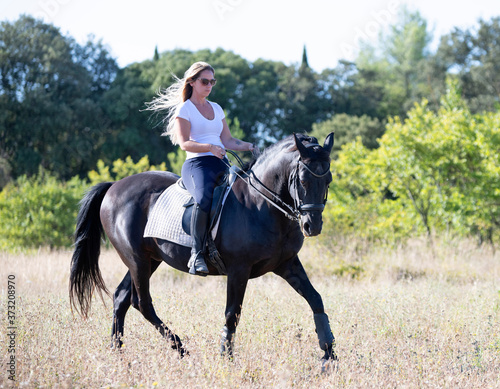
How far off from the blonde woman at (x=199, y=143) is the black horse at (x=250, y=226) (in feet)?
0.70

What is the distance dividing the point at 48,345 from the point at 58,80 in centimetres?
3571

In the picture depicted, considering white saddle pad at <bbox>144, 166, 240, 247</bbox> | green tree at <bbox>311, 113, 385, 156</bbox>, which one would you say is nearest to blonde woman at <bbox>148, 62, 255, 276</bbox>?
white saddle pad at <bbox>144, 166, 240, 247</bbox>

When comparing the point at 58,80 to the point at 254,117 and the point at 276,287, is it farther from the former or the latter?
the point at 276,287

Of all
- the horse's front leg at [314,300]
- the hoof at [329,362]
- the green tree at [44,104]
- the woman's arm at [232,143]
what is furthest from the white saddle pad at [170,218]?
the green tree at [44,104]

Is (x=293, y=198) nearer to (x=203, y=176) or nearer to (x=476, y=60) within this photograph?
(x=203, y=176)

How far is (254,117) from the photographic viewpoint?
39.1m

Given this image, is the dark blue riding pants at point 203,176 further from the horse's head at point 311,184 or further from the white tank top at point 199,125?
the horse's head at point 311,184

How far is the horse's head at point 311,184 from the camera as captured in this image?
14.1 feet

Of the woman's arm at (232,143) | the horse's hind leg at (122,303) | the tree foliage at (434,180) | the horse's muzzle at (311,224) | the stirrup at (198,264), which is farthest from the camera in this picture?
the tree foliage at (434,180)

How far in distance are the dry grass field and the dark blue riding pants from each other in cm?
139

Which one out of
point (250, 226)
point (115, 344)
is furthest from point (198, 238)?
point (115, 344)

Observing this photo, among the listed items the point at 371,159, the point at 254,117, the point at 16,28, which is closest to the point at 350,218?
the point at 371,159

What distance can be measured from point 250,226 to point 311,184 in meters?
0.77

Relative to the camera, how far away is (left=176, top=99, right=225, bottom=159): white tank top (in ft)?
17.0
